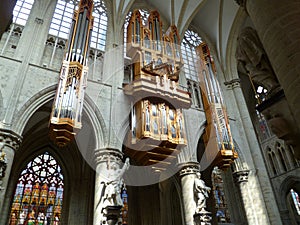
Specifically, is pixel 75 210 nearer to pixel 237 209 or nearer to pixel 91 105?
pixel 91 105

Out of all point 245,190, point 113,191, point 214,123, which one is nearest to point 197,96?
point 214,123

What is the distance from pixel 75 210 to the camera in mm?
10898

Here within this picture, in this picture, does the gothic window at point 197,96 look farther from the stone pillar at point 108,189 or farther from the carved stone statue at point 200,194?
the stone pillar at point 108,189

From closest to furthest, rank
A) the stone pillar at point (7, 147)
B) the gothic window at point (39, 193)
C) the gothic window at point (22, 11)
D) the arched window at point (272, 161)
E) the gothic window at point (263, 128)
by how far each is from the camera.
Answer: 1. the stone pillar at point (7, 147)
2. the gothic window at point (22, 11)
3. the gothic window at point (39, 193)
4. the arched window at point (272, 161)
5. the gothic window at point (263, 128)

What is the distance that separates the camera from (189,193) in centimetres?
917

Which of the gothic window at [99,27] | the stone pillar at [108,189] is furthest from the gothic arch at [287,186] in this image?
the gothic window at [99,27]

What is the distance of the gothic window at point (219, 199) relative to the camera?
44.0 feet

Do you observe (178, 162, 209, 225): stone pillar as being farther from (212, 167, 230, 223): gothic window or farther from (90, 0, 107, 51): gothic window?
(90, 0, 107, 51): gothic window

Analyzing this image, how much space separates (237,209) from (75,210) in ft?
27.0

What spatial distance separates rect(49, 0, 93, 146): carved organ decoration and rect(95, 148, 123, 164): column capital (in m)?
1.06

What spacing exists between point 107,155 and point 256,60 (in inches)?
218

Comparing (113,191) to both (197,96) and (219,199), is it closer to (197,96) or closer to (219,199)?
(197,96)

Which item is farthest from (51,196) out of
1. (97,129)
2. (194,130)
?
(194,130)

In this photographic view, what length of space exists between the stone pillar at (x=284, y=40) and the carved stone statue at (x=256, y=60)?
0.74 metres
